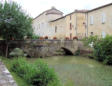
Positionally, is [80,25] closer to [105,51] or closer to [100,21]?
[100,21]

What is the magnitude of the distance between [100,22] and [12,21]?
40.1 ft

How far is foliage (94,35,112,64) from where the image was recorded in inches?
590

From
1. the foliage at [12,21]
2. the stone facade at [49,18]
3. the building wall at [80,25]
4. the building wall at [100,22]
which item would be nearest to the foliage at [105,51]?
the building wall at [100,22]

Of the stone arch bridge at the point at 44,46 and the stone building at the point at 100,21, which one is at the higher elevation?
the stone building at the point at 100,21

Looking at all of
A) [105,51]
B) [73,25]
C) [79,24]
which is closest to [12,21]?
[105,51]

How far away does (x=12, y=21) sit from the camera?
615 inches

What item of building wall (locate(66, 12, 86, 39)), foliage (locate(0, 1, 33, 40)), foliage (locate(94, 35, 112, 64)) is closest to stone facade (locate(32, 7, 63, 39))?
building wall (locate(66, 12, 86, 39))

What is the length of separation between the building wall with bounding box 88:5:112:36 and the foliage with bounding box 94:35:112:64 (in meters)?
4.97

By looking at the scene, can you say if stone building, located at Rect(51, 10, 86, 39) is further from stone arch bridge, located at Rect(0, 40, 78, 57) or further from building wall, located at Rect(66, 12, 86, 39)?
stone arch bridge, located at Rect(0, 40, 78, 57)

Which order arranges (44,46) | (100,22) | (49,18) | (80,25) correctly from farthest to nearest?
(49,18) < (80,25) < (100,22) < (44,46)

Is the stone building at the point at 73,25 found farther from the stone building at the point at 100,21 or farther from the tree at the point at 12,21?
the tree at the point at 12,21

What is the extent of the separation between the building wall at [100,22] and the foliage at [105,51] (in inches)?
196

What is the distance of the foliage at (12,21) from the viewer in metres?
15.6

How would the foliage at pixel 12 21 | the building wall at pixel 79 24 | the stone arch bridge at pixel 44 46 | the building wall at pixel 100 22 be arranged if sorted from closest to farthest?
the foliage at pixel 12 21, the stone arch bridge at pixel 44 46, the building wall at pixel 100 22, the building wall at pixel 79 24
